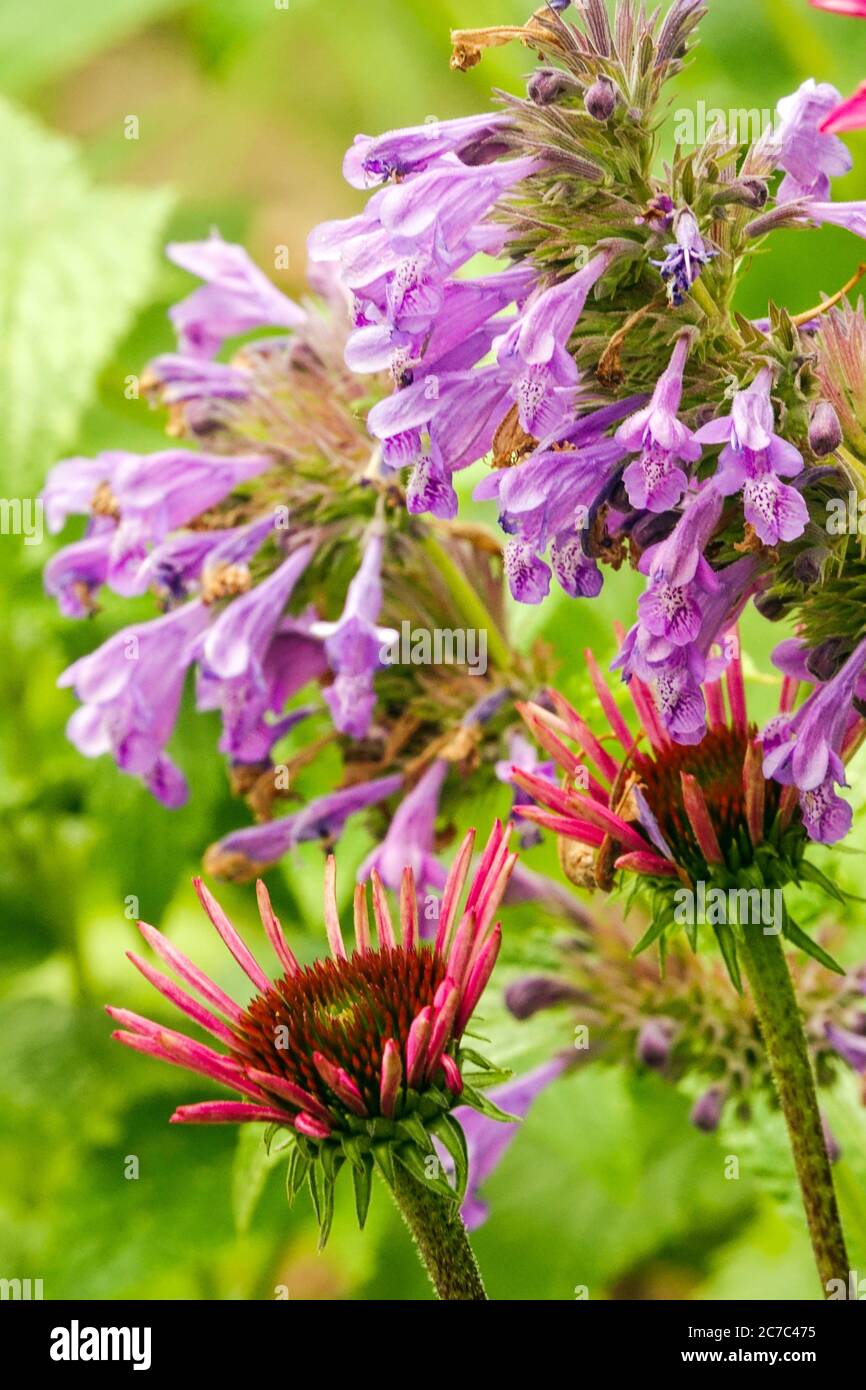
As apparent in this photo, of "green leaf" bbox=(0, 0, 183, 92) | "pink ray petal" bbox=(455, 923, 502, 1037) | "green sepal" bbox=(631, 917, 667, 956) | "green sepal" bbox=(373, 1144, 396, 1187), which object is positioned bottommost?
"green sepal" bbox=(373, 1144, 396, 1187)

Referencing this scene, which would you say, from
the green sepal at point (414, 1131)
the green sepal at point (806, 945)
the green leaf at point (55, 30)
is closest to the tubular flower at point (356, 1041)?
the green sepal at point (414, 1131)

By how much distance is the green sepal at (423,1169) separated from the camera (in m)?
0.53

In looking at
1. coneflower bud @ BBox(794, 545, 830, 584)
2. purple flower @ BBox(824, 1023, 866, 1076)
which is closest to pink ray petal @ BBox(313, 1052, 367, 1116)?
coneflower bud @ BBox(794, 545, 830, 584)

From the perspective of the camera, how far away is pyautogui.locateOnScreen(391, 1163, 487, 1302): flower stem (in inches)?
21.9

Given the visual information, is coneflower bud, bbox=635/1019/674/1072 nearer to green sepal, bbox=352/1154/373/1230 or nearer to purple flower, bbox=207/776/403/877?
purple flower, bbox=207/776/403/877

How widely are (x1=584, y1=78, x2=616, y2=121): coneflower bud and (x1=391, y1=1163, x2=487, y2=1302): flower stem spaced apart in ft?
1.13

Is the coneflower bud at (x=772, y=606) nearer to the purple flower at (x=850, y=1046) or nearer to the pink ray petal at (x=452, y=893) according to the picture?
the pink ray petal at (x=452, y=893)

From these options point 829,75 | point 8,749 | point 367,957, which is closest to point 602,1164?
point 367,957

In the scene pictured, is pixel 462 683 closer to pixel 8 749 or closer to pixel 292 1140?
pixel 292 1140

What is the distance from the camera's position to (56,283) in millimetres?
1164

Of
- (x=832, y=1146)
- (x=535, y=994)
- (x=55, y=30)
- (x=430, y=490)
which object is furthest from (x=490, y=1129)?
(x=55, y=30)

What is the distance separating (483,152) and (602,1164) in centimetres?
58

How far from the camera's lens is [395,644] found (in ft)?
2.82

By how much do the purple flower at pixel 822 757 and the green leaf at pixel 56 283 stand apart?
0.60 metres
